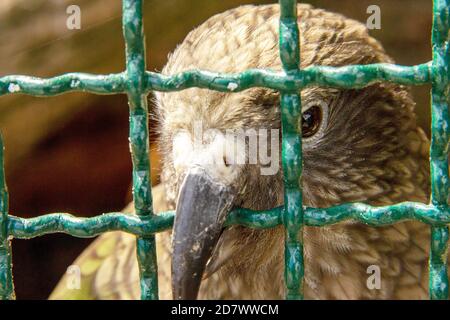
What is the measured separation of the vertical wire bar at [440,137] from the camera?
1.06 m

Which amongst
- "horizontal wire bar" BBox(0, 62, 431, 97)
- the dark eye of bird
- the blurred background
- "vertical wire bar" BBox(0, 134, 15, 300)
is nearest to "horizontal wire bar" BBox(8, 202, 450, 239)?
"vertical wire bar" BBox(0, 134, 15, 300)

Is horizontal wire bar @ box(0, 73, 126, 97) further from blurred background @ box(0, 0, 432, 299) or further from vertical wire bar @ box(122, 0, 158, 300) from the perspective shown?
blurred background @ box(0, 0, 432, 299)

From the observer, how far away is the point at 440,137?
1.10 m

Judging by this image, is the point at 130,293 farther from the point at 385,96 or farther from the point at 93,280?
the point at 385,96

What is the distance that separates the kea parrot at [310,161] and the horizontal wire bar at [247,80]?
179 mm

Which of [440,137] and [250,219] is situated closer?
[440,137]

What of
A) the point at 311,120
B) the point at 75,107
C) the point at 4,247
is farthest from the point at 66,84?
the point at 75,107

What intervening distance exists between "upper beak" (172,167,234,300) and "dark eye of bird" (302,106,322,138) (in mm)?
352

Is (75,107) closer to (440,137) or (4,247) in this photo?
(4,247)

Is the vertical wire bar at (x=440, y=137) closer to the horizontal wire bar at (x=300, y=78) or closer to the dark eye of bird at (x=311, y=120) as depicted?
the horizontal wire bar at (x=300, y=78)

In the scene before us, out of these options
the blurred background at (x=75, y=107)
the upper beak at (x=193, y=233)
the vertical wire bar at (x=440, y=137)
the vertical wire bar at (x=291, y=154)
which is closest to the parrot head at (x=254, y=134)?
the upper beak at (x=193, y=233)

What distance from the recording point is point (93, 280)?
83.6 inches

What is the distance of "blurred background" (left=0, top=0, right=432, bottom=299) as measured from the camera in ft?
8.09

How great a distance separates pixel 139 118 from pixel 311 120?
0.48 meters
